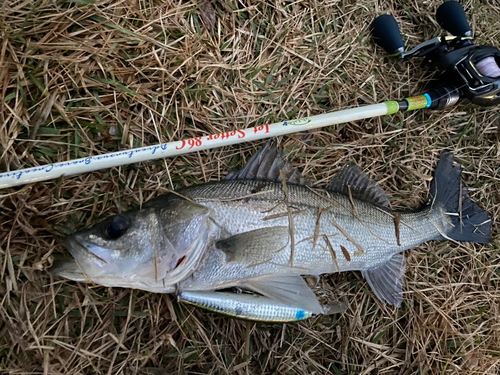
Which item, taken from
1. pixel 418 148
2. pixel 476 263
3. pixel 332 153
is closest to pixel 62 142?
pixel 332 153

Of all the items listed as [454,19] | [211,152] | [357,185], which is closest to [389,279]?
[357,185]

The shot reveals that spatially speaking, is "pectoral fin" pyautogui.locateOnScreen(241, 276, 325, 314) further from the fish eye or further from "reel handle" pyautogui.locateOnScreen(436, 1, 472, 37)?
"reel handle" pyautogui.locateOnScreen(436, 1, 472, 37)

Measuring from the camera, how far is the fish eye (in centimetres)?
161

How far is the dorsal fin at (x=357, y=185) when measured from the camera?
227 cm

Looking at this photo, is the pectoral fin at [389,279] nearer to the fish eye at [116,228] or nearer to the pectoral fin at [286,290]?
the pectoral fin at [286,290]

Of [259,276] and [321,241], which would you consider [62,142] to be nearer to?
[259,276]

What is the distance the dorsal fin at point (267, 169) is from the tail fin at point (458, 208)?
1144mm

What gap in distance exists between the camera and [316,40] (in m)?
2.60

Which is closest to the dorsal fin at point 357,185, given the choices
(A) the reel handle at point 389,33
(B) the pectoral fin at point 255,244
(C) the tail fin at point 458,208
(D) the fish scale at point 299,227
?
(D) the fish scale at point 299,227

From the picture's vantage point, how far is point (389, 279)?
2.32 meters

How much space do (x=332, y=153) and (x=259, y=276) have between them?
108cm

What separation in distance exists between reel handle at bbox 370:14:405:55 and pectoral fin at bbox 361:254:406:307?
5.21ft

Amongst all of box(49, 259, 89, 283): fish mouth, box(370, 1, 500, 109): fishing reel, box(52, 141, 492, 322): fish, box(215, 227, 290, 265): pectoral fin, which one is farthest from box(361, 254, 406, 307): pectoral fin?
box(49, 259, 89, 283): fish mouth

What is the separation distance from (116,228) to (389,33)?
95.1 inches
